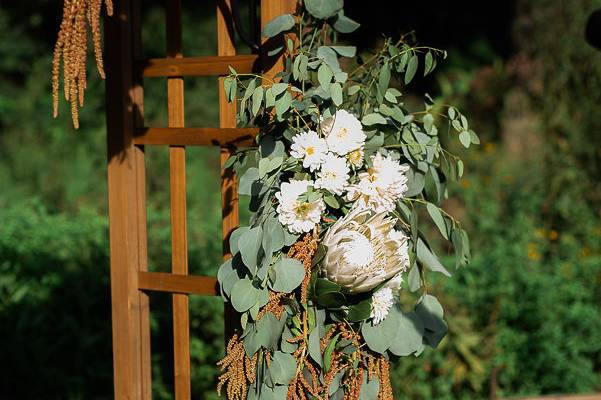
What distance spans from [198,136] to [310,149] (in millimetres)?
463

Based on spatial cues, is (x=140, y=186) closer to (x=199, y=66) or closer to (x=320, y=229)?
(x=199, y=66)

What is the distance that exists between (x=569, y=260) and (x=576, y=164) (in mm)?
800

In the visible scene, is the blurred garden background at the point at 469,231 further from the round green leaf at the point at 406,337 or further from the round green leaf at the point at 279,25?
the round green leaf at the point at 406,337

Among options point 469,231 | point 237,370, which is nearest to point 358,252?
point 237,370

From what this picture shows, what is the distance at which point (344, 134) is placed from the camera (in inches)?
74.2

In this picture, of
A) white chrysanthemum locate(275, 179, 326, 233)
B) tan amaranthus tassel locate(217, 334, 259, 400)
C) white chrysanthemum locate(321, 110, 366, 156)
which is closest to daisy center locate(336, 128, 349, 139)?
white chrysanthemum locate(321, 110, 366, 156)

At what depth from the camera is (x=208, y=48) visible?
7.71 metres

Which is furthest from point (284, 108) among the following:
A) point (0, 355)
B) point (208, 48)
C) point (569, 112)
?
point (208, 48)

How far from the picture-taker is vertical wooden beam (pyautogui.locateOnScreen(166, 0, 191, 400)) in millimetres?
2307

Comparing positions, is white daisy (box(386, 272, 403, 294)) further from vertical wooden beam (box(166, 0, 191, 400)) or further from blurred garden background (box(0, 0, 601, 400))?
blurred garden background (box(0, 0, 601, 400))

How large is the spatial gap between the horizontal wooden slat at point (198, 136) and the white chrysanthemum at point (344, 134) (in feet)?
0.95

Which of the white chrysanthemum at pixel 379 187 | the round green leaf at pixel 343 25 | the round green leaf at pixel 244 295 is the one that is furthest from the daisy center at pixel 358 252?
the round green leaf at pixel 343 25

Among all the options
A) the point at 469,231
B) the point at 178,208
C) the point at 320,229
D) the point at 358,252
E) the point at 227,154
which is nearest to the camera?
the point at 358,252

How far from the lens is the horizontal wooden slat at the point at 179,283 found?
7.29ft
